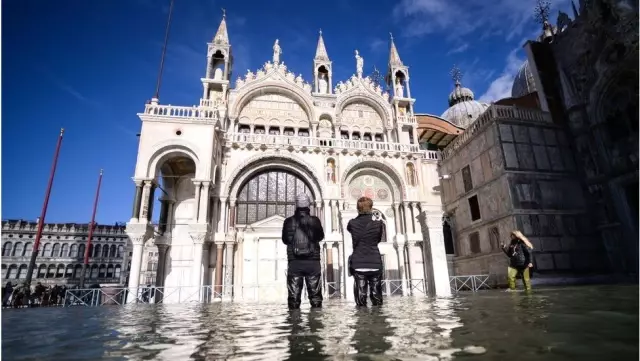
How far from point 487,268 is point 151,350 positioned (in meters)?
18.8

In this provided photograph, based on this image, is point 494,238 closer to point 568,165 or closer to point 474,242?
point 474,242

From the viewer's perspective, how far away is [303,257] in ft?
17.9

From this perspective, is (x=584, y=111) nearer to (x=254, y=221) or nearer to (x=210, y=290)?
(x=254, y=221)

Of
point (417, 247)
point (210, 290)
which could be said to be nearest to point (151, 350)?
point (210, 290)

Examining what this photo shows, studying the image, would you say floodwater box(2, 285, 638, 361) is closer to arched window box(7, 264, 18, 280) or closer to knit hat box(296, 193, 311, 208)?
knit hat box(296, 193, 311, 208)

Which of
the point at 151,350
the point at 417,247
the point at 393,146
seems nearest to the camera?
the point at 151,350

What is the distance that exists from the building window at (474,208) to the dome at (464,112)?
23980 millimetres

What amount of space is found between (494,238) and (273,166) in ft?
42.0

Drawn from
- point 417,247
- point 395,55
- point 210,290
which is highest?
point 395,55

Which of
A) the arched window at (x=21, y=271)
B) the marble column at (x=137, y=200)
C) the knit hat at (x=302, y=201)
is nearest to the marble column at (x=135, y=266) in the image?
the marble column at (x=137, y=200)

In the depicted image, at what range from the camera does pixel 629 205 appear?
54.1ft

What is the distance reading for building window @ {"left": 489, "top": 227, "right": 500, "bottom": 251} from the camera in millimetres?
17255

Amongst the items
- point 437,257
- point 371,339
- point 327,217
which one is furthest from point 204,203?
point 371,339

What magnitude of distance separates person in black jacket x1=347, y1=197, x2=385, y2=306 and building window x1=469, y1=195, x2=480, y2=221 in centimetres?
1632
